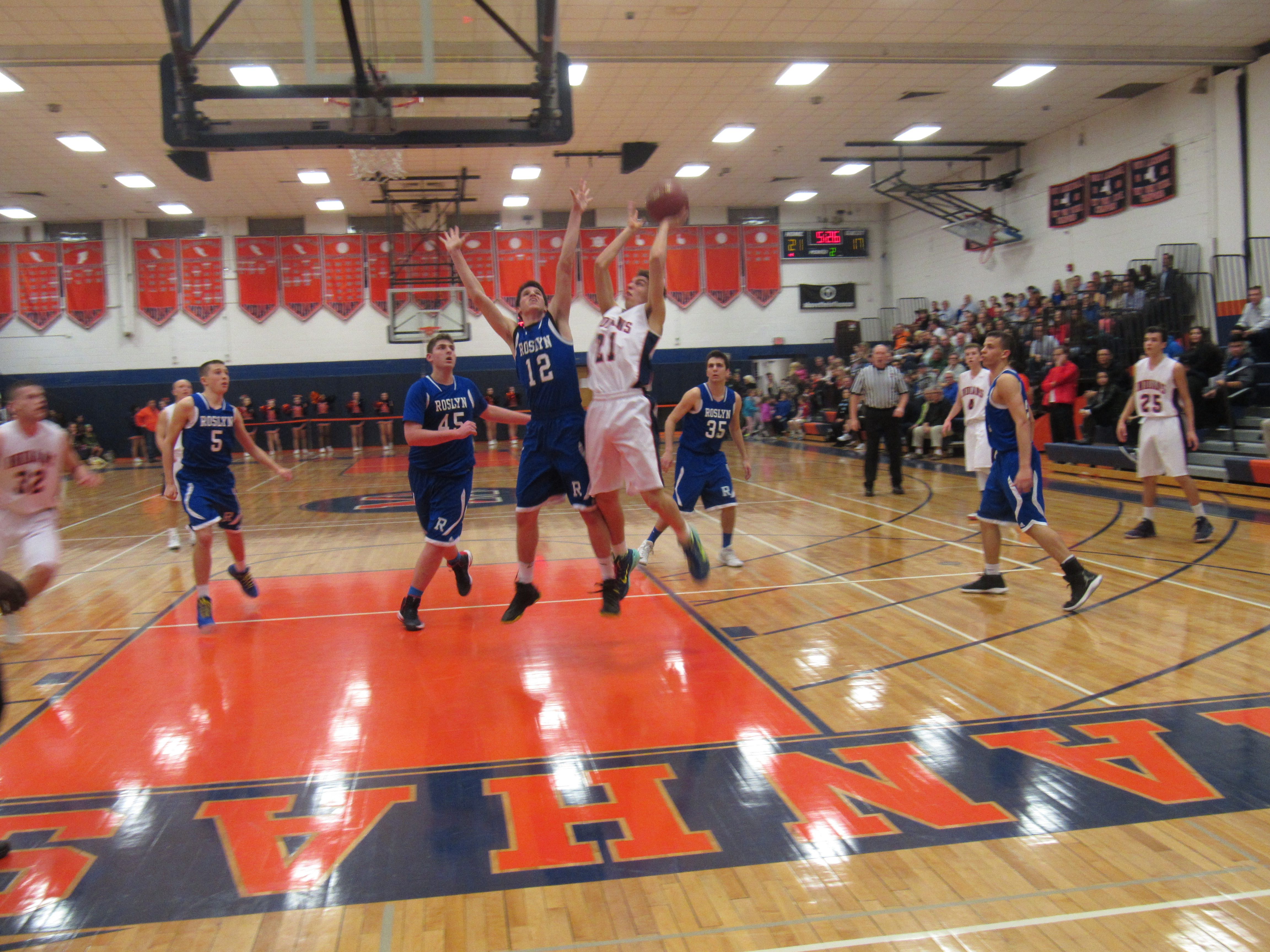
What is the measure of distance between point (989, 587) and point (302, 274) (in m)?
23.1

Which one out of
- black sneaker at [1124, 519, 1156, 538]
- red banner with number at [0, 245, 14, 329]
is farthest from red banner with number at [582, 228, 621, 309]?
black sneaker at [1124, 519, 1156, 538]

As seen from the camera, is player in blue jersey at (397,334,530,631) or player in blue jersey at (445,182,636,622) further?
player in blue jersey at (397,334,530,631)

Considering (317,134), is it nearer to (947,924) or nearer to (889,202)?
(947,924)

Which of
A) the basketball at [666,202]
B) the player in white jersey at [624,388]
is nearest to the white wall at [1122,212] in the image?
the basketball at [666,202]

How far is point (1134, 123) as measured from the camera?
1706 cm

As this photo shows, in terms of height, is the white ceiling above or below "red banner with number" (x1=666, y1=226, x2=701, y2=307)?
above

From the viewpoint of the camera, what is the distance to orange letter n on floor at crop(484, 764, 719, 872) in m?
2.81

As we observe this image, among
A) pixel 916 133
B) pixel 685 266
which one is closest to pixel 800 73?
pixel 916 133

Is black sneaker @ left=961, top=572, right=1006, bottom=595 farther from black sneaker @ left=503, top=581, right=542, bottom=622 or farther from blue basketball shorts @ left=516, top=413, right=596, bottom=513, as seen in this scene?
black sneaker @ left=503, top=581, right=542, bottom=622

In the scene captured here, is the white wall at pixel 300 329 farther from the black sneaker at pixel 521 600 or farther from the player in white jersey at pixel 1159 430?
the black sneaker at pixel 521 600

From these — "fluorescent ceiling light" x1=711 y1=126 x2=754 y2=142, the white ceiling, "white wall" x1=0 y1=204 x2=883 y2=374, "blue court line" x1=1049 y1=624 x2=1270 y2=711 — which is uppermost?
"fluorescent ceiling light" x1=711 y1=126 x2=754 y2=142

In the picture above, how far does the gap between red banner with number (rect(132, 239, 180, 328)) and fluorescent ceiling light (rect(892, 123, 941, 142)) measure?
62.7 ft

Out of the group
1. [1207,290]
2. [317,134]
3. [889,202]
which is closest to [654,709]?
[317,134]

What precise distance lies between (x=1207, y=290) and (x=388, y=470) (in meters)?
15.5
